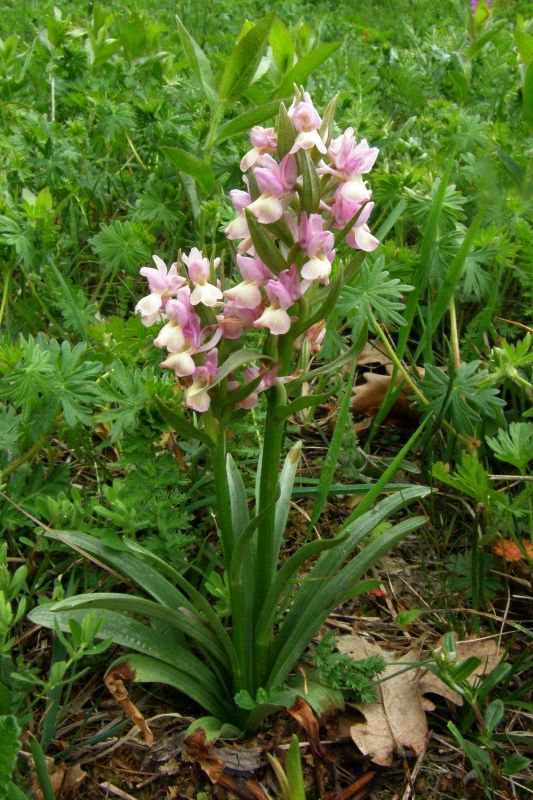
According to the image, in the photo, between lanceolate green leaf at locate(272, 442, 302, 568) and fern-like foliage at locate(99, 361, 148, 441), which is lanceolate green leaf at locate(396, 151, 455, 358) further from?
fern-like foliage at locate(99, 361, 148, 441)

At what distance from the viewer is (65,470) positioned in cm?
195

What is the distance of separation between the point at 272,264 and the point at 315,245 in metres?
0.08

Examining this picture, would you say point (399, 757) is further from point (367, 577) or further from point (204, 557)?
point (204, 557)

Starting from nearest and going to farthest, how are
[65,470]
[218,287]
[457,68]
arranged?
[218,287], [65,470], [457,68]

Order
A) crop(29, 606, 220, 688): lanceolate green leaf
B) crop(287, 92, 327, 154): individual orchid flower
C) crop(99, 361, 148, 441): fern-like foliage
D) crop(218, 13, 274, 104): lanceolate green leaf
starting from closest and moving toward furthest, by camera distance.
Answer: crop(287, 92, 327, 154): individual orchid flower < crop(29, 606, 220, 688): lanceolate green leaf < crop(99, 361, 148, 441): fern-like foliage < crop(218, 13, 274, 104): lanceolate green leaf

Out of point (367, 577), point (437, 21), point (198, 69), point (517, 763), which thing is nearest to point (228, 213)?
point (198, 69)

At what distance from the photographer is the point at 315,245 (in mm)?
1304

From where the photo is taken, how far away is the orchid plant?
131 cm

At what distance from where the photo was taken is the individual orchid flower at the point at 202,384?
1.35 metres

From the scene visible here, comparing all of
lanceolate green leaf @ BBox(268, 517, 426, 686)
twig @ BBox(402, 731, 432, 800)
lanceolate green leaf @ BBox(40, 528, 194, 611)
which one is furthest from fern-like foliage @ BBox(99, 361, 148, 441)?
twig @ BBox(402, 731, 432, 800)

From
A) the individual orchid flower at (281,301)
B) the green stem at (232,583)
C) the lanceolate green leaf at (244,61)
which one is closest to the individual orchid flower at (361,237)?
the individual orchid flower at (281,301)

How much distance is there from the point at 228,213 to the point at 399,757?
1.50 m

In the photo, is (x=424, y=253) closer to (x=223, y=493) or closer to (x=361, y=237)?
(x=361, y=237)

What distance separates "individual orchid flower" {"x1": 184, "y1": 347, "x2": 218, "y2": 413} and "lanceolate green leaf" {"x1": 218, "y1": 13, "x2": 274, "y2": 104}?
1108mm
